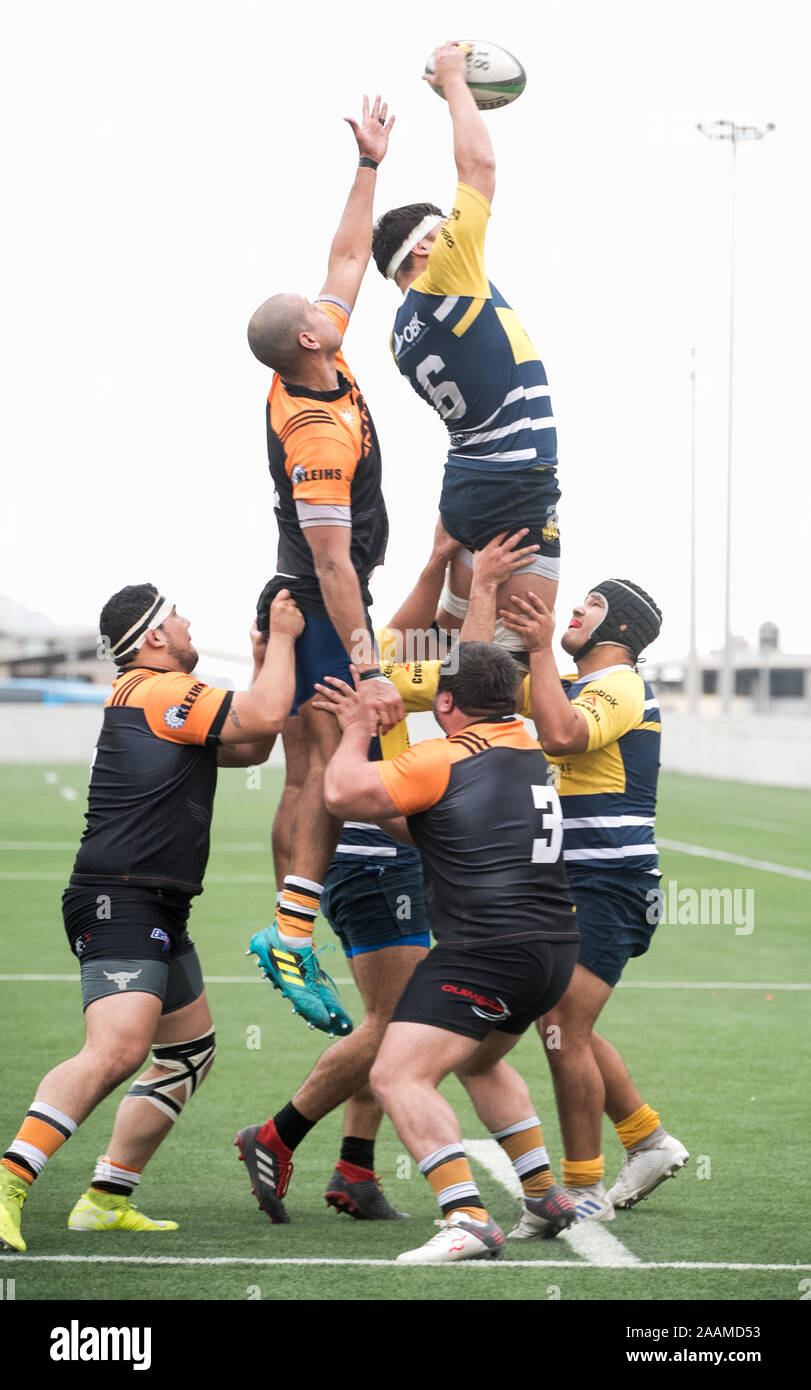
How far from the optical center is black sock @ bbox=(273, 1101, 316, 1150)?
21.9ft

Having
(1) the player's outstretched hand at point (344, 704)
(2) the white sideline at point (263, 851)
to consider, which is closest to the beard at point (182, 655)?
(1) the player's outstretched hand at point (344, 704)

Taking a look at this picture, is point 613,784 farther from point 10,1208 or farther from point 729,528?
point 729,528

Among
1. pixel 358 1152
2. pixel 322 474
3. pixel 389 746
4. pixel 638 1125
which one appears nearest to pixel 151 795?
pixel 389 746

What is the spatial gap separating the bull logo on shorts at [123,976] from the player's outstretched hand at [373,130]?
3.32 meters

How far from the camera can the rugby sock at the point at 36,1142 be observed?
575 cm

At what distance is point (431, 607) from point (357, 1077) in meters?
1.98

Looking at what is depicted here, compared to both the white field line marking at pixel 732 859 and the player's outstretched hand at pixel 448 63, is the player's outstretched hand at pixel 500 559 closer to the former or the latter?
the player's outstretched hand at pixel 448 63

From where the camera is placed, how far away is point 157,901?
616 centimetres

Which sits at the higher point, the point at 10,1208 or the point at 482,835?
the point at 482,835

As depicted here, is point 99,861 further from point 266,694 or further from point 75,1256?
point 75,1256

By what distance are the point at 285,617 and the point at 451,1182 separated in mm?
2151

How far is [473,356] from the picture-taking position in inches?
242

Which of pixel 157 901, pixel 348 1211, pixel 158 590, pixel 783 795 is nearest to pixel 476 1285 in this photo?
pixel 348 1211

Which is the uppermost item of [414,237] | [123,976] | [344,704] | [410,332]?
[414,237]
